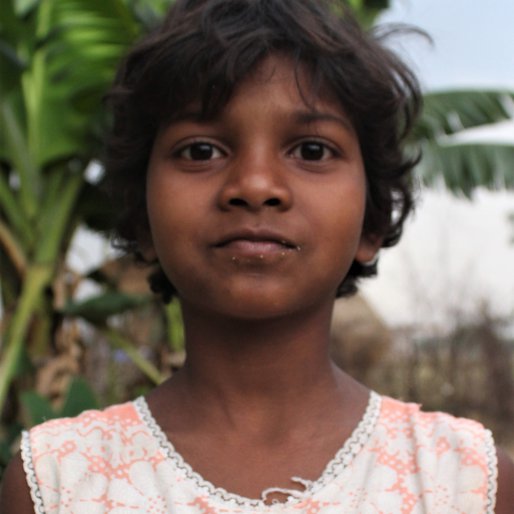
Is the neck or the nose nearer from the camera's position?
the nose

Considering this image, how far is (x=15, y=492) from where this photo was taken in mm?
1182

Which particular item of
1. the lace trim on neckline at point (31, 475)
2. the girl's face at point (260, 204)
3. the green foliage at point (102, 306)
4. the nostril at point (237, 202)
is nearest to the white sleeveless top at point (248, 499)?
the lace trim on neckline at point (31, 475)

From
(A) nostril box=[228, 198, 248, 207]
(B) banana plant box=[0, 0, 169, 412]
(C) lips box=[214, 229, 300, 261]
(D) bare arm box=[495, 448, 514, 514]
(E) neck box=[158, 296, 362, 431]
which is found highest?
(B) banana plant box=[0, 0, 169, 412]

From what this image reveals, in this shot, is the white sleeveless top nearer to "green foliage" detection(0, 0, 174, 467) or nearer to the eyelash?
the eyelash

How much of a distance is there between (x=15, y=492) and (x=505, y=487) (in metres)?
0.66

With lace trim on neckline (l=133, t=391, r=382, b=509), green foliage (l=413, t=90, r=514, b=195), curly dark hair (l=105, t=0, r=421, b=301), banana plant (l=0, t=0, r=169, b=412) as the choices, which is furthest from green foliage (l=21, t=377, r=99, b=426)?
green foliage (l=413, t=90, r=514, b=195)

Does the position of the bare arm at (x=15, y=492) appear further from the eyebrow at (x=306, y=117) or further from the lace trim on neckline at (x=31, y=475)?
the eyebrow at (x=306, y=117)

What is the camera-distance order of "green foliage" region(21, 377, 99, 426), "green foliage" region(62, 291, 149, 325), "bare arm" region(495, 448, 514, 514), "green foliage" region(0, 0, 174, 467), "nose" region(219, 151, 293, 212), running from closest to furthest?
"nose" region(219, 151, 293, 212) → "bare arm" region(495, 448, 514, 514) → "green foliage" region(21, 377, 99, 426) → "green foliage" region(62, 291, 149, 325) → "green foliage" region(0, 0, 174, 467)

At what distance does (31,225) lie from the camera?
4227 mm

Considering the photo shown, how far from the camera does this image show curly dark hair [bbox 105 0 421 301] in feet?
3.89

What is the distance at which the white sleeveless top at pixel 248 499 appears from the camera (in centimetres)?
114

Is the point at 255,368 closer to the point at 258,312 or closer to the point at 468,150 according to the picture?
the point at 258,312

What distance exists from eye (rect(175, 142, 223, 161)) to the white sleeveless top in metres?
0.38

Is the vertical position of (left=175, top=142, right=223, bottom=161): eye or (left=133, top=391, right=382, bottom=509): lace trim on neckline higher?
(left=175, top=142, right=223, bottom=161): eye
